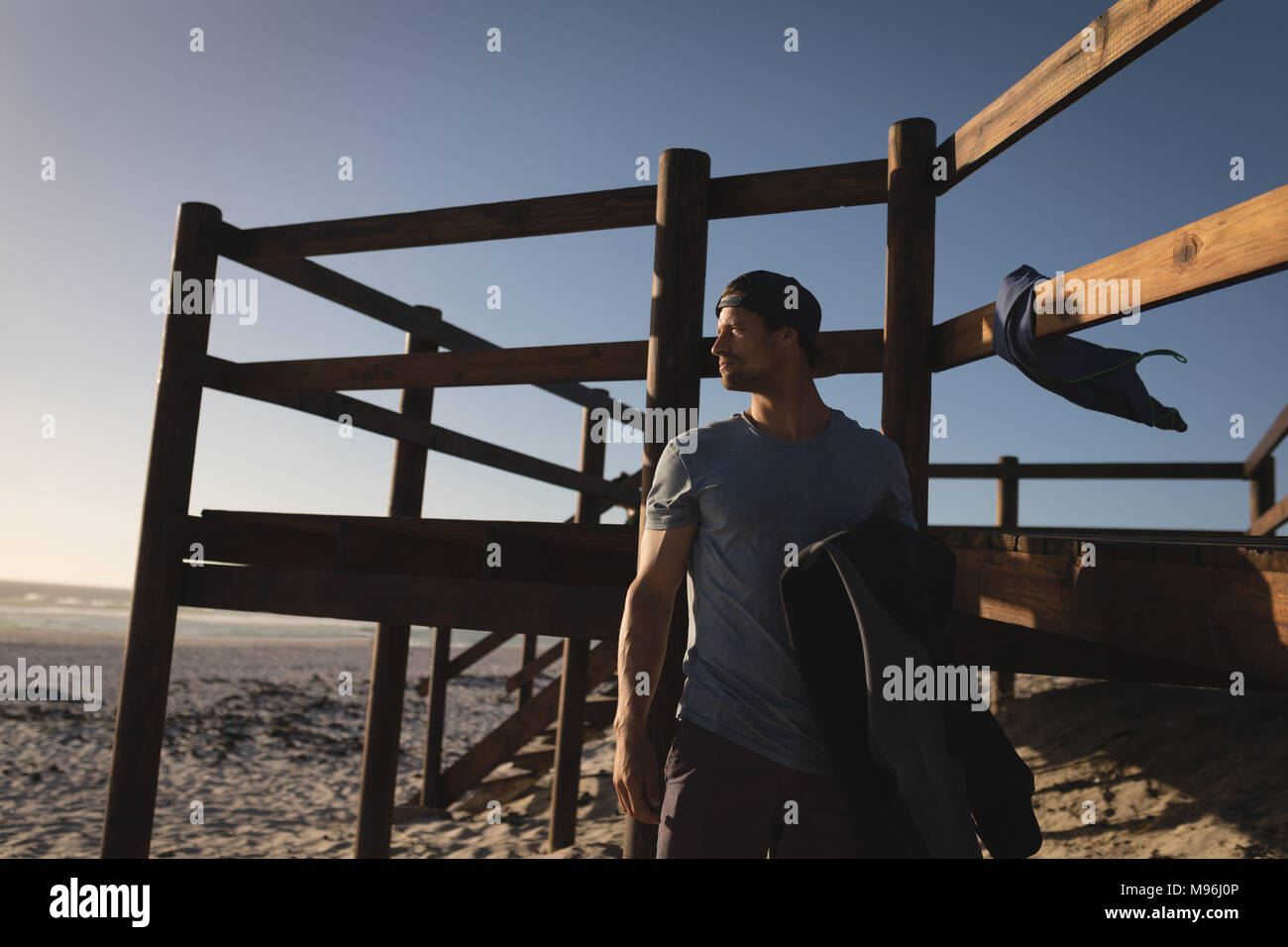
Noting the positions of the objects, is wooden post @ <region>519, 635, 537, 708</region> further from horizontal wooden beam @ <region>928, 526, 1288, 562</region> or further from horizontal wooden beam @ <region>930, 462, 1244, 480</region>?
horizontal wooden beam @ <region>928, 526, 1288, 562</region>

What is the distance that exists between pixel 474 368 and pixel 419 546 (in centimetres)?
79

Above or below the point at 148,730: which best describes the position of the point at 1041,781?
below

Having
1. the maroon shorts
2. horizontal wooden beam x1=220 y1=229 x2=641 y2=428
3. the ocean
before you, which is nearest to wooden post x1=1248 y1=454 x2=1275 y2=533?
horizontal wooden beam x1=220 y1=229 x2=641 y2=428

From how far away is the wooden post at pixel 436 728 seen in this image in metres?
7.64

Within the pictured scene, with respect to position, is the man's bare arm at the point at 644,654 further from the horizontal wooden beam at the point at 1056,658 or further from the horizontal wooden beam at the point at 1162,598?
A: the horizontal wooden beam at the point at 1056,658

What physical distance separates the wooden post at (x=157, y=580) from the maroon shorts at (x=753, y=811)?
301 cm

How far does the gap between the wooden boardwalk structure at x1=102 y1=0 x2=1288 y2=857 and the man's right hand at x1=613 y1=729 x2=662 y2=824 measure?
→ 38cm

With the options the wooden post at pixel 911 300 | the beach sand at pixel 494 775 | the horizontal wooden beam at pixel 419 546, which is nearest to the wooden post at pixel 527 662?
the beach sand at pixel 494 775

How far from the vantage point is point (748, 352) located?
196cm

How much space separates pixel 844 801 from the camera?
5.29 feet
